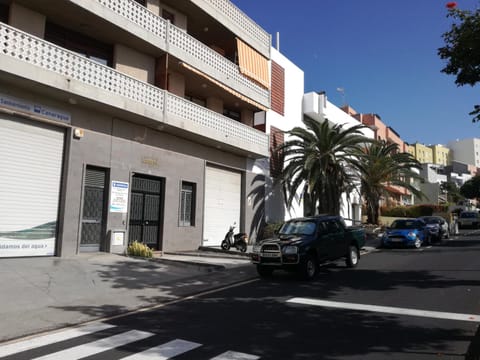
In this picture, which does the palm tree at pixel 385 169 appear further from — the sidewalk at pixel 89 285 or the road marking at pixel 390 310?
the road marking at pixel 390 310

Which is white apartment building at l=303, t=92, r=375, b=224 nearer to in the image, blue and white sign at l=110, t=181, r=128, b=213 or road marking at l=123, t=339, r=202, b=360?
blue and white sign at l=110, t=181, r=128, b=213

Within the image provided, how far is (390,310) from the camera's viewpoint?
7.74 m

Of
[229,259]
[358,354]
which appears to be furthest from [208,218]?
[358,354]

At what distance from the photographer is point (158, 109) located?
52.3 ft

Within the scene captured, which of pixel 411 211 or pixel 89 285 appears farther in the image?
pixel 411 211

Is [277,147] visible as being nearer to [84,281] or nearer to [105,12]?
[105,12]

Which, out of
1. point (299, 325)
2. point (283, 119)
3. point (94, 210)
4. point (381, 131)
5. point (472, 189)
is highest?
point (381, 131)

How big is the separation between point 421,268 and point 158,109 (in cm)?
1143

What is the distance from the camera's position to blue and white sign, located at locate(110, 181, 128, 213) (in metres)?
14.9

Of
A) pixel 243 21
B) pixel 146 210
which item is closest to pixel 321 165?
pixel 243 21

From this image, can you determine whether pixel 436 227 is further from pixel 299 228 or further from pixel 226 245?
pixel 299 228

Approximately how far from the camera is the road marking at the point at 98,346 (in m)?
5.28

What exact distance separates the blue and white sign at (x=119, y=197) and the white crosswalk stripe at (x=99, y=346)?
8.58m

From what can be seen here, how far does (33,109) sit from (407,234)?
1787cm
